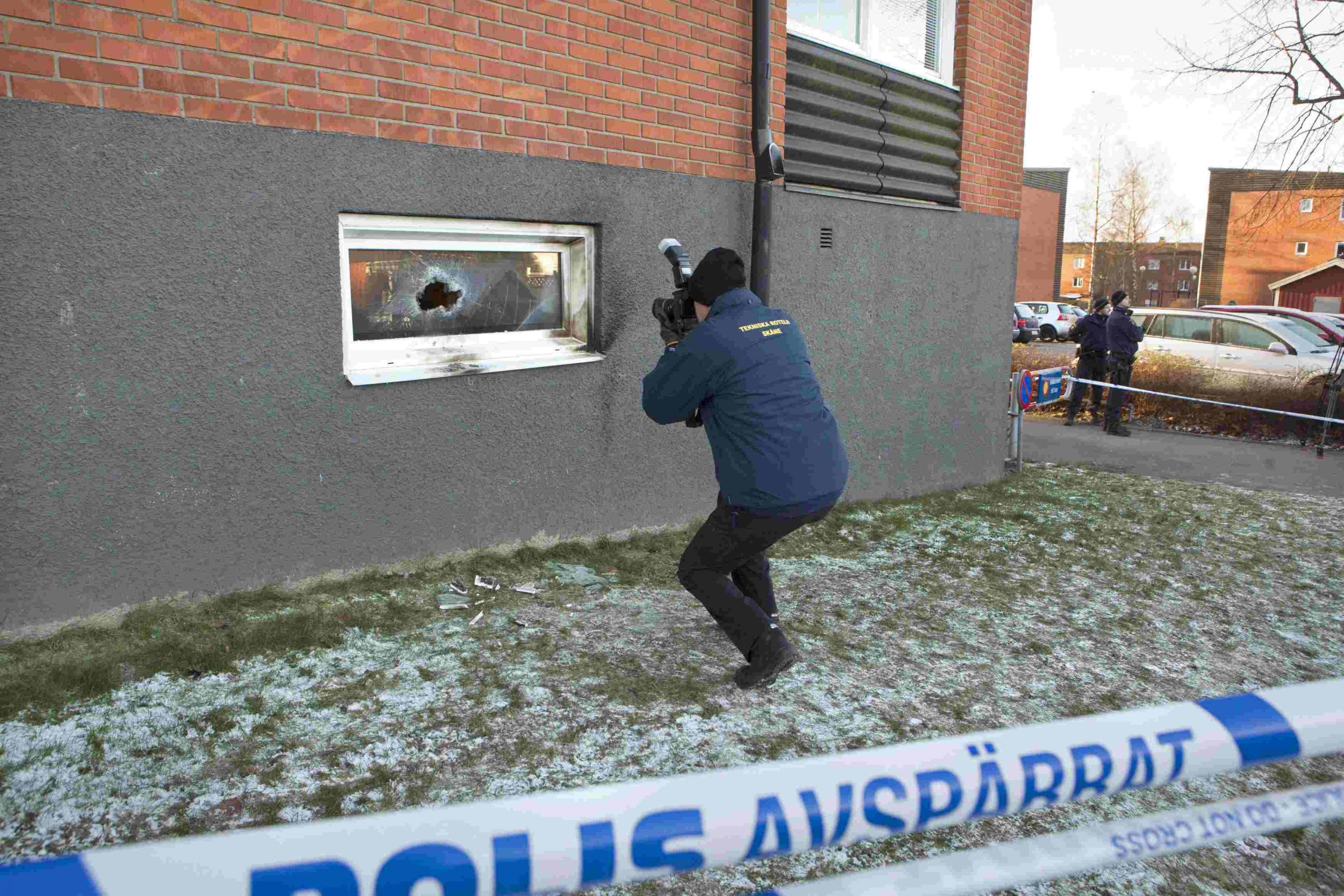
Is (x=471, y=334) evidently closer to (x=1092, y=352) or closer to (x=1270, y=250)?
(x=1092, y=352)

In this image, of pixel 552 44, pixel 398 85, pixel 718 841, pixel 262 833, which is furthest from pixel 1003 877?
pixel 552 44

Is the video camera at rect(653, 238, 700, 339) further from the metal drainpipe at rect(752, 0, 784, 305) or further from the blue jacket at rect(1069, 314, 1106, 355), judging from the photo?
the blue jacket at rect(1069, 314, 1106, 355)

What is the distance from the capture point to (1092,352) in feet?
41.8

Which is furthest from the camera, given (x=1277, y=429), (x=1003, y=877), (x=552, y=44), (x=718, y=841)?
(x=1277, y=429)

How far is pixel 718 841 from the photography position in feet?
3.86

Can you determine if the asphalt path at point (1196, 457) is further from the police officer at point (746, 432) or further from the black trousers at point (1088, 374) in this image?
the police officer at point (746, 432)

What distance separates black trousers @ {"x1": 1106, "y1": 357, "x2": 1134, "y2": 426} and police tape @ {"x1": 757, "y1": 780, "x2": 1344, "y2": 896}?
435 inches

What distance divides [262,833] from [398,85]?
393 cm

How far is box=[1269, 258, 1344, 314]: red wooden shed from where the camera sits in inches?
1628

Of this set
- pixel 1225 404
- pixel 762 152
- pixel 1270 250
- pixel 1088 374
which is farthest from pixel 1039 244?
pixel 762 152

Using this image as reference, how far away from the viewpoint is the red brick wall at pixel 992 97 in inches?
295

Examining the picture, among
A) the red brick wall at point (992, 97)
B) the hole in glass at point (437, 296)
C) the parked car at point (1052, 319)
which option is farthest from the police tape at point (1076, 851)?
the parked car at point (1052, 319)

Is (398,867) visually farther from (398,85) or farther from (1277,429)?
(1277,429)

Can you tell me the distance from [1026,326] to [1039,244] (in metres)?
25.3
